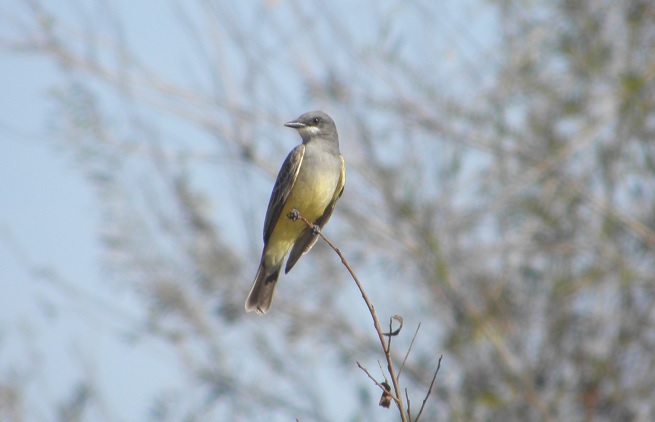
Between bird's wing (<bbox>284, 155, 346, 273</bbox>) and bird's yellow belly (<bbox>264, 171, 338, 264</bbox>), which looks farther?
bird's yellow belly (<bbox>264, 171, 338, 264</bbox>)

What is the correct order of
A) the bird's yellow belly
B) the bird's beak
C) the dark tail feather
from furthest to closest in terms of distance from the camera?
the bird's beak
the bird's yellow belly
the dark tail feather

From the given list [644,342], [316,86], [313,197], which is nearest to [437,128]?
[316,86]

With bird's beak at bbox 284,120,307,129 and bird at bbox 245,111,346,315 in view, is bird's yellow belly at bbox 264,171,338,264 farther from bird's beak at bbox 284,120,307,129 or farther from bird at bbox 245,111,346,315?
bird's beak at bbox 284,120,307,129

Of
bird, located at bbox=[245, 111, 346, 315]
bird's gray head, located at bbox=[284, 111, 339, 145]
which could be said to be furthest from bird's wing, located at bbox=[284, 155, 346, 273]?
bird's gray head, located at bbox=[284, 111, 339, 145]

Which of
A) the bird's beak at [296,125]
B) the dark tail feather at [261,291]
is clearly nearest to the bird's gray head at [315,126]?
the bird's beak at [296,125]

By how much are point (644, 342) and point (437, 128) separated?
2290mm

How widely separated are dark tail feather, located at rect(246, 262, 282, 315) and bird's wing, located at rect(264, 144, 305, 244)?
0.52 feet

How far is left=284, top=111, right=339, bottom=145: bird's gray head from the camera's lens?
469 centimetres

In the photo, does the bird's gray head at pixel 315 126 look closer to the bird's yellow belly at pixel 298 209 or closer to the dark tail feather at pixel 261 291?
the bird's yellow belly at pixel 298 209

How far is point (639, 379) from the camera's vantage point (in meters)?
7.66

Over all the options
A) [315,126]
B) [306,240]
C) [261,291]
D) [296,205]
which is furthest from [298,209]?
[315,126]

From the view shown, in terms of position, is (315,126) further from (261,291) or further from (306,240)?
(261,291)

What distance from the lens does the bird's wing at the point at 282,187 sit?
4.27 m

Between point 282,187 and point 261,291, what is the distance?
1.54ft
